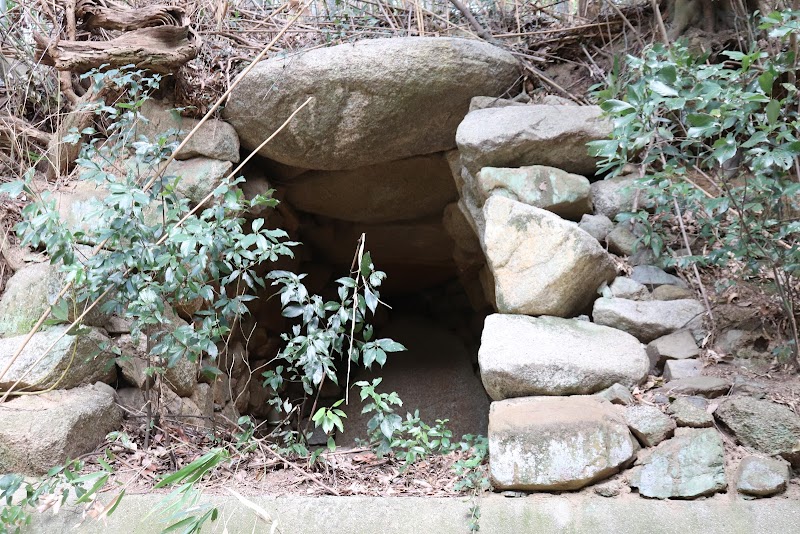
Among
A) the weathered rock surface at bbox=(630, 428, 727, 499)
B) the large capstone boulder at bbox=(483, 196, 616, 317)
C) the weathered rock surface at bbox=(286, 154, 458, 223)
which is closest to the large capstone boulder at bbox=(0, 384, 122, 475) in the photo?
the large capstone boulder at bbox=(483, 196, 616, 317)

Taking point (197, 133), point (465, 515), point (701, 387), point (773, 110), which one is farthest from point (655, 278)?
point (197, 133)

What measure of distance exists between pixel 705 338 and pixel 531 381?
0.74 meters

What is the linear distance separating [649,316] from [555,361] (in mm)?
509

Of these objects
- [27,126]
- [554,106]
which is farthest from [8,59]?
[554,106]

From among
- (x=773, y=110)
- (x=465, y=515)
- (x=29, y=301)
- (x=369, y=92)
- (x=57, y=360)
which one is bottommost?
(x=465, y=515)

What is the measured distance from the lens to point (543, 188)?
2.90 m

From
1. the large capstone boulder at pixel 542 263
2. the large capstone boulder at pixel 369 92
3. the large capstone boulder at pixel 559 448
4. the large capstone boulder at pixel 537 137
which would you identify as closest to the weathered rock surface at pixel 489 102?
the large capstone boulder at pixel 369 92

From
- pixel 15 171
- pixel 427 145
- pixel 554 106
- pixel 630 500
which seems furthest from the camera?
pixel 427 145

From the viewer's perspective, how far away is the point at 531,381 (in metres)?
2.39

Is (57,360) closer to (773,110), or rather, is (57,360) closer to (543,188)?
(543,188)

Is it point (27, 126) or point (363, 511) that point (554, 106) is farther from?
point (27, 126)

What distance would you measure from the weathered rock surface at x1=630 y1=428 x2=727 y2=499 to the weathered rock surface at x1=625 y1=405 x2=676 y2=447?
0.11 ft

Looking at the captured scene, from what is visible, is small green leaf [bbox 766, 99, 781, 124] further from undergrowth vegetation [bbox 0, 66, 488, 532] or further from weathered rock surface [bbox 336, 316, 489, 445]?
weathered rock surface [bbox 336, 316, 489, 445]

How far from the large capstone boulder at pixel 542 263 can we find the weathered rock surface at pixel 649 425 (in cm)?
54
